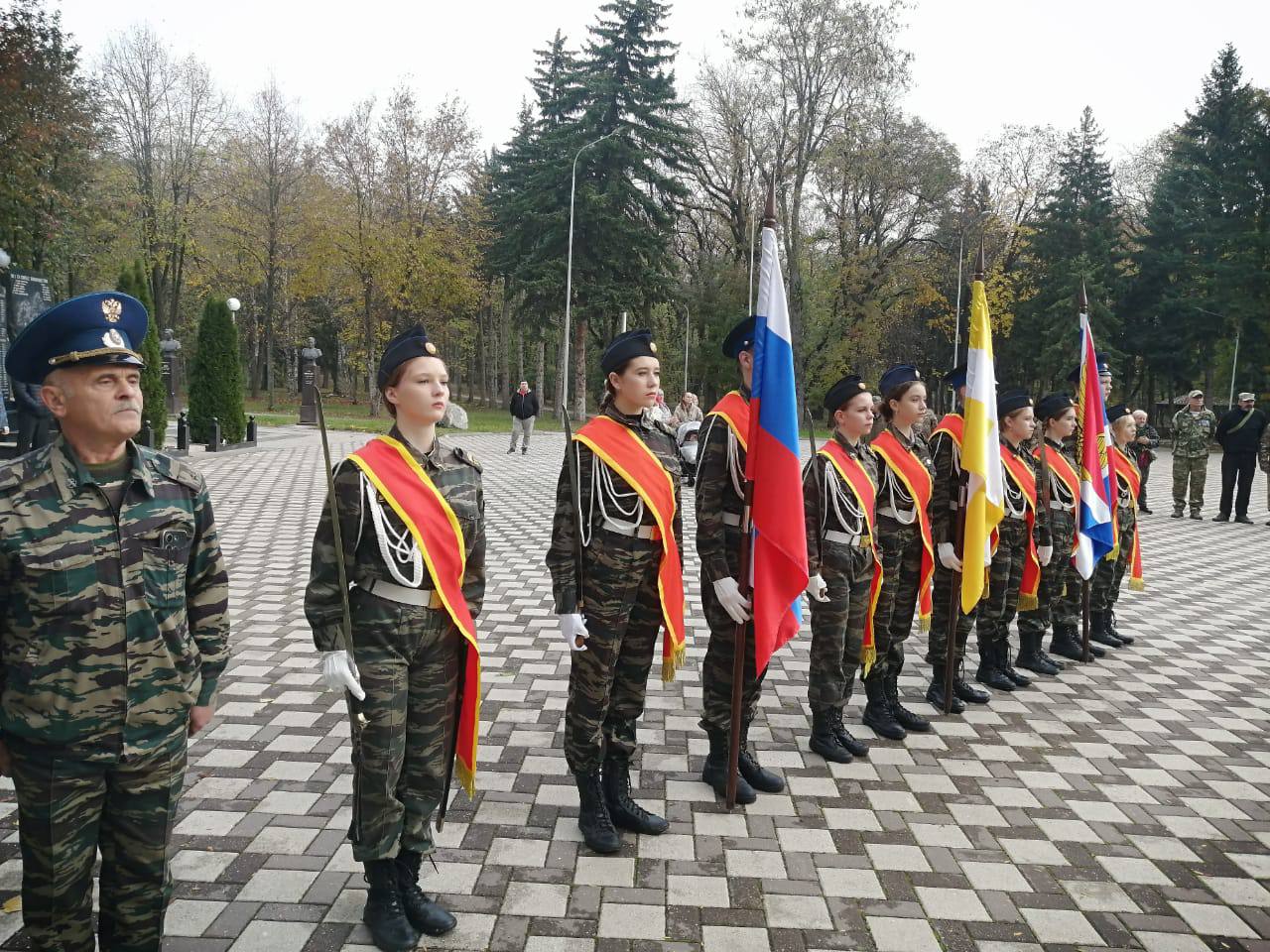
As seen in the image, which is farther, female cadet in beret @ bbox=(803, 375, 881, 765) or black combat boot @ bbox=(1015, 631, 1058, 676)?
black combat boot @ bbox=(1015, 631, 1058, 676)

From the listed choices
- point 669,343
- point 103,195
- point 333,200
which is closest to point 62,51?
point 103,195

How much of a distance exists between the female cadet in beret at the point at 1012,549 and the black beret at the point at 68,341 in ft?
18.0

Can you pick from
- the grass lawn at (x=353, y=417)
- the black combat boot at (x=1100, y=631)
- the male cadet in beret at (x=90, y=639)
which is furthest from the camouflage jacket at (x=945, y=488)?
the grass lawn at (x=353, y=417)

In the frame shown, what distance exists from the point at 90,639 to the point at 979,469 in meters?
4.76

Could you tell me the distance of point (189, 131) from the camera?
127 feet

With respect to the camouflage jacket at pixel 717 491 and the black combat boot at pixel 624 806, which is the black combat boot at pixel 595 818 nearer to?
the black combat boot at pixel 624 806

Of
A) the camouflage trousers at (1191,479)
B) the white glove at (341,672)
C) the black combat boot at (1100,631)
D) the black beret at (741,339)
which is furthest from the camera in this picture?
the camouflage trousers at (1191,479)

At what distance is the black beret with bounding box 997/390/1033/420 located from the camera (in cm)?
619

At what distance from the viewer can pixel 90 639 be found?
2.36 meters

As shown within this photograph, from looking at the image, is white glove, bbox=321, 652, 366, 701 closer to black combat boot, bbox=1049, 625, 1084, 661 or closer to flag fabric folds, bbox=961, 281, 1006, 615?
flag fabric folds, bbox=961, 281, 1006, 615

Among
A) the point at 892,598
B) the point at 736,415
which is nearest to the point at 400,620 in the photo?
the point at 736,415

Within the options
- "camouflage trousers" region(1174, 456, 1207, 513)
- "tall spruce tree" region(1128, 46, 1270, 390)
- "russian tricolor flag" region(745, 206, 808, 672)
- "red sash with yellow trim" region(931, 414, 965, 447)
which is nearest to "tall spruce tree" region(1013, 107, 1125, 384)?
"tall spruce tree" region(1128, 46, 1270, 390)

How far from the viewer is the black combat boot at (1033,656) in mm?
6559

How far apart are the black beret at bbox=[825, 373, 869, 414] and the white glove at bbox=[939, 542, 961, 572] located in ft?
4.41
